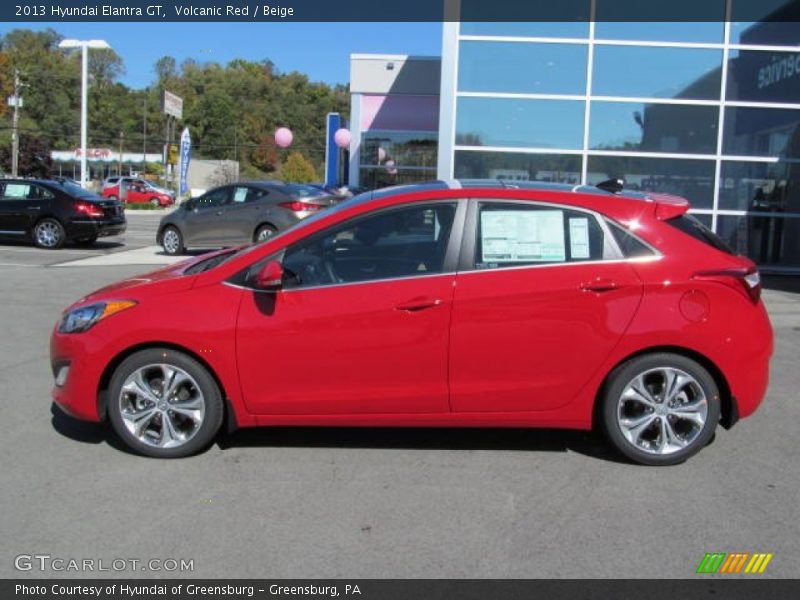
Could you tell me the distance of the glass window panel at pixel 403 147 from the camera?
76.8 ft

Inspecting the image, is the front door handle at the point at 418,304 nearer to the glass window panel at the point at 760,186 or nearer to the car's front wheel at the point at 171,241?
the glass window panel at the point at 760,186

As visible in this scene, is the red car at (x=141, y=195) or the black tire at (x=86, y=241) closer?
the black tire at (x=86, y=241)

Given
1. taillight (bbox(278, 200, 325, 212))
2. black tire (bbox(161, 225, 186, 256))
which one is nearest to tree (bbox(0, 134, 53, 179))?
black tire (bbox(161, 225, 186, 256))

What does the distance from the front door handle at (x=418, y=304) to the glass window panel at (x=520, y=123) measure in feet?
36.0

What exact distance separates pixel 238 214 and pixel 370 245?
11896mm

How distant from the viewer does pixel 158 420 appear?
15.3ft


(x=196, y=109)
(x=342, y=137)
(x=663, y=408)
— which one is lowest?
(x=663, y=408)

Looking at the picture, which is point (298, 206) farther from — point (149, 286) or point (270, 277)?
point (270, 277)

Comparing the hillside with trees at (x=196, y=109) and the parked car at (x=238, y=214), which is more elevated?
the hillside with trees at (x=196, y=109)

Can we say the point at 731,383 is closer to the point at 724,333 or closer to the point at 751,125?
the point at 724,333

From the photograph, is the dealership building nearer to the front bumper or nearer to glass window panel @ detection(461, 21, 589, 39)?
glass window panel @ detection(461, 21, 589, 39)
